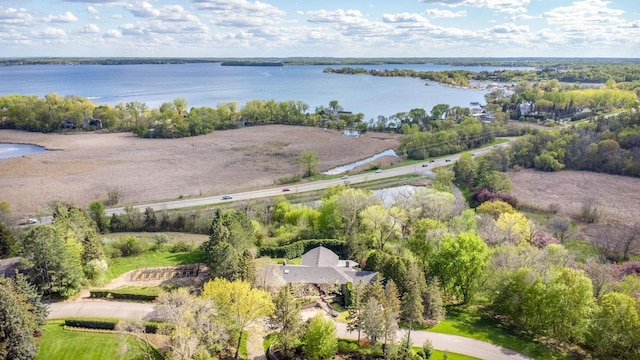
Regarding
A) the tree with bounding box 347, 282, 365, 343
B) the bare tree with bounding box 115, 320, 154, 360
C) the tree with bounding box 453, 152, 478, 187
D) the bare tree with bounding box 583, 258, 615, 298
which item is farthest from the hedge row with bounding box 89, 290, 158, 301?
the tree with bounding box 453, 152, 478, 187

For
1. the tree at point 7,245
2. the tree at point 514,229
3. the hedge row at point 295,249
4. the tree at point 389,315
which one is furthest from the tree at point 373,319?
the tree at point 7,245

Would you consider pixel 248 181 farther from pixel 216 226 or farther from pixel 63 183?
pixel 216 226

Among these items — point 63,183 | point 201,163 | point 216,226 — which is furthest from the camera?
point 201,163

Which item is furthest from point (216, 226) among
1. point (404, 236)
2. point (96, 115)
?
point (96, 115)

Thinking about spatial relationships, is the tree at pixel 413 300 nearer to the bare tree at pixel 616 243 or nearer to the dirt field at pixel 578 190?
the bare tree at pixel 616 243

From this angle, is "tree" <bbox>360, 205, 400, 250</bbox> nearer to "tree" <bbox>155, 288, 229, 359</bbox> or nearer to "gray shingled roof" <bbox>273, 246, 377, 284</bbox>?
"gray shingled roof" <bbox>273, 246, 377, 284</bbox>

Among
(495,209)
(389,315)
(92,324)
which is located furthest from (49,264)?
(495,209)

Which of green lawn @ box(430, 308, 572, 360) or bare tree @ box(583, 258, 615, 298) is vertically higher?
bare tree @ box(583, 258, 615, 298)
